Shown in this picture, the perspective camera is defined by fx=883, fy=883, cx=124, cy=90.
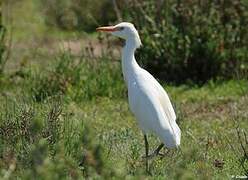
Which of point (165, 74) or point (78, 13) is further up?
point (165, 74)

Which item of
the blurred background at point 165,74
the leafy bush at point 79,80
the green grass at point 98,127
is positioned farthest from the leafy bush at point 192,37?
the leafy bush at point 79,80

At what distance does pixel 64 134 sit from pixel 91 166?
155cm

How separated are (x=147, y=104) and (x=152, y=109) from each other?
0.24ft

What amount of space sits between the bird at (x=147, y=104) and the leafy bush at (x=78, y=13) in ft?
24.0

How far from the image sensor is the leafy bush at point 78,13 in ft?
50.1

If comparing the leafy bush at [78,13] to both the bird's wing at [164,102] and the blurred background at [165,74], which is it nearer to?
the blurred background at [165,74]

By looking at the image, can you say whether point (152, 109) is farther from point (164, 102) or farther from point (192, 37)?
point (192, 37)

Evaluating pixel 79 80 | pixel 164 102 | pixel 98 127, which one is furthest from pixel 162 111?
pixel 79 80

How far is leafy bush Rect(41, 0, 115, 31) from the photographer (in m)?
15.3

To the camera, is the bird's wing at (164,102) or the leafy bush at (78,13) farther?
the leafy bush at (78,13)

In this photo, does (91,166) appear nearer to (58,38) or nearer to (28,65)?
(28,65)

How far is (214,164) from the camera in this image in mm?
7219

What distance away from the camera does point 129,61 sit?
771 cm

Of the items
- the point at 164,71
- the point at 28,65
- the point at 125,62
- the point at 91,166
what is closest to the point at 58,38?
the point at 28,65
